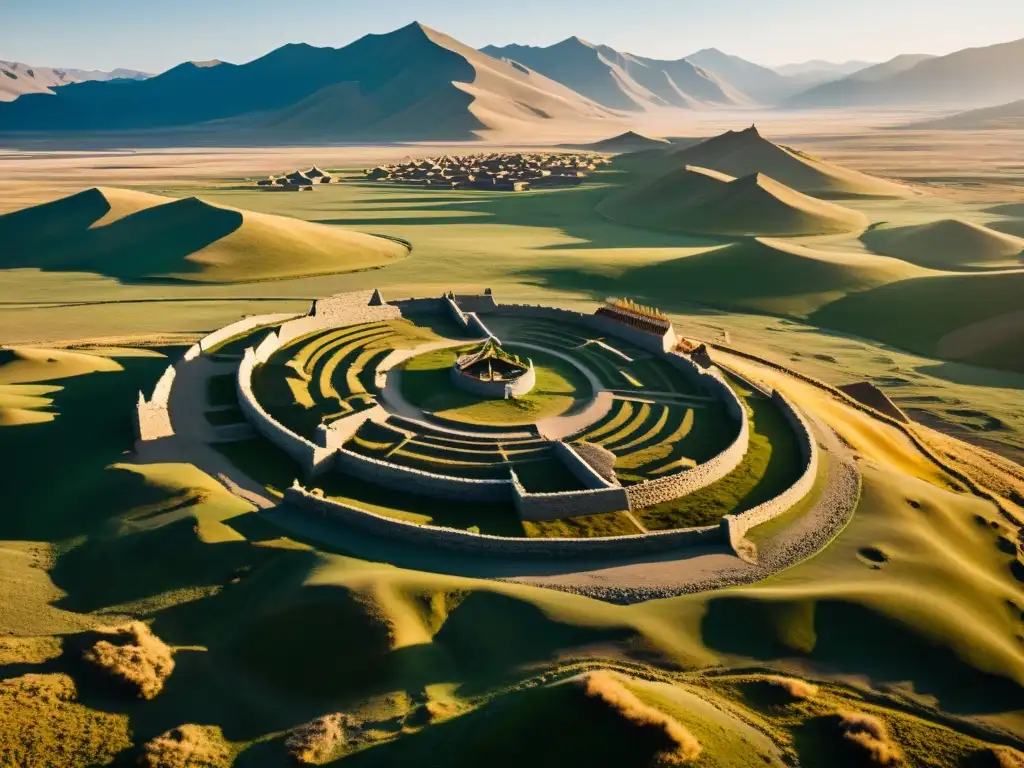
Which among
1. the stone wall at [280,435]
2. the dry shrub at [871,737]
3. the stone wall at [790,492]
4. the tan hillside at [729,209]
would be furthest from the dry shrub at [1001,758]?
the tan hillside at [729,209]

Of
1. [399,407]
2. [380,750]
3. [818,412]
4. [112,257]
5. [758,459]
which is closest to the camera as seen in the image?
[380,750]

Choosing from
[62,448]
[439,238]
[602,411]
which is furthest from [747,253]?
[62,448]

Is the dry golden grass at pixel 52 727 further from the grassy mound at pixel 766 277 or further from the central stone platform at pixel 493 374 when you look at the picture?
the grassy mound at pixel 766 277

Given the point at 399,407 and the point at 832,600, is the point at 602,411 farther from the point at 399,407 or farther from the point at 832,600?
the point at 832,600

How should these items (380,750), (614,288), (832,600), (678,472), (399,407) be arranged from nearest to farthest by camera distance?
(380,750) → (832,600) → (678,472) → (399,407) → (614,288)

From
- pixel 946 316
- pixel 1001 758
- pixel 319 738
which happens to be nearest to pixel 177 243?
pixel 319 738

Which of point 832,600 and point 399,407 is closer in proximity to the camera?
point 832,600

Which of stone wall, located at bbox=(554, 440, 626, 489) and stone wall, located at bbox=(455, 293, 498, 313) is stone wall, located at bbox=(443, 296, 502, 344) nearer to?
stone wall, located at bbox=(455, 293, 498, 313)
